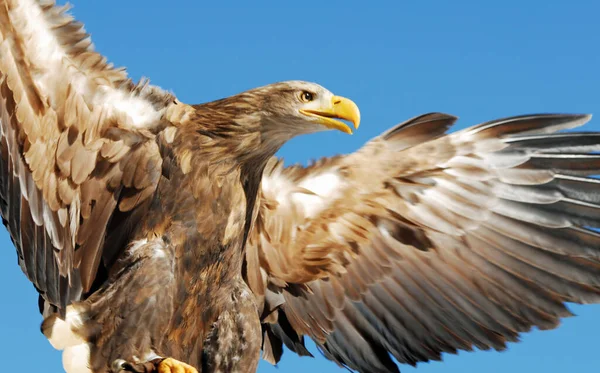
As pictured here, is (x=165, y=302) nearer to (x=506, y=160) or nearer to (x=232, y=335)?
(x=232, y=335)

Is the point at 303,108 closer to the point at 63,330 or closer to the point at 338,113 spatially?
the point at 338,113

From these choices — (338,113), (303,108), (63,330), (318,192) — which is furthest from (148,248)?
(318,192)

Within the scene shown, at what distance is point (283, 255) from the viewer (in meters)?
6.41

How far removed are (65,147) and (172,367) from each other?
4.63ft

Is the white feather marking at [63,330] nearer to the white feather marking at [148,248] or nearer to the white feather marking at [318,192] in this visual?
the white feather marking at [148,248]

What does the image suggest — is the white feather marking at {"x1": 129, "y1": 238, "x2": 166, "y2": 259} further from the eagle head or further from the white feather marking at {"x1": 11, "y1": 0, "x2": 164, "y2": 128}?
the eagle head

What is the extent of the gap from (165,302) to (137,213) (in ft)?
2.02

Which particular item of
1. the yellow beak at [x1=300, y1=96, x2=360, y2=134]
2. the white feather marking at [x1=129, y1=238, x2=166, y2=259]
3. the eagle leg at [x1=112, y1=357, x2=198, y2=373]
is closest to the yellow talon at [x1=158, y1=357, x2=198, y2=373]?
the eagle leg at [x1=112, y1=357, x2=198, y2=373]

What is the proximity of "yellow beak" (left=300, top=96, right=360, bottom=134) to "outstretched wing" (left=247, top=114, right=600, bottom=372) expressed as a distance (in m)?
0.85

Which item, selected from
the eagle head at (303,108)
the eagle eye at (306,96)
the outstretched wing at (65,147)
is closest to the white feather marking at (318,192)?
the eagle head at (303,108)

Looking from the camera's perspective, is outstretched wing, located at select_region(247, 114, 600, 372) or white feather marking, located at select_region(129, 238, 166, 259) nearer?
white feather marking, located at select_region(129, 238, 166, 259)

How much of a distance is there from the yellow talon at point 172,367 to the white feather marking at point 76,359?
1.34 ft

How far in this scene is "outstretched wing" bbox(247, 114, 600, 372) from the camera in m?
6.49

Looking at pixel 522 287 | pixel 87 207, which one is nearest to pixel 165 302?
pixel 87 207
